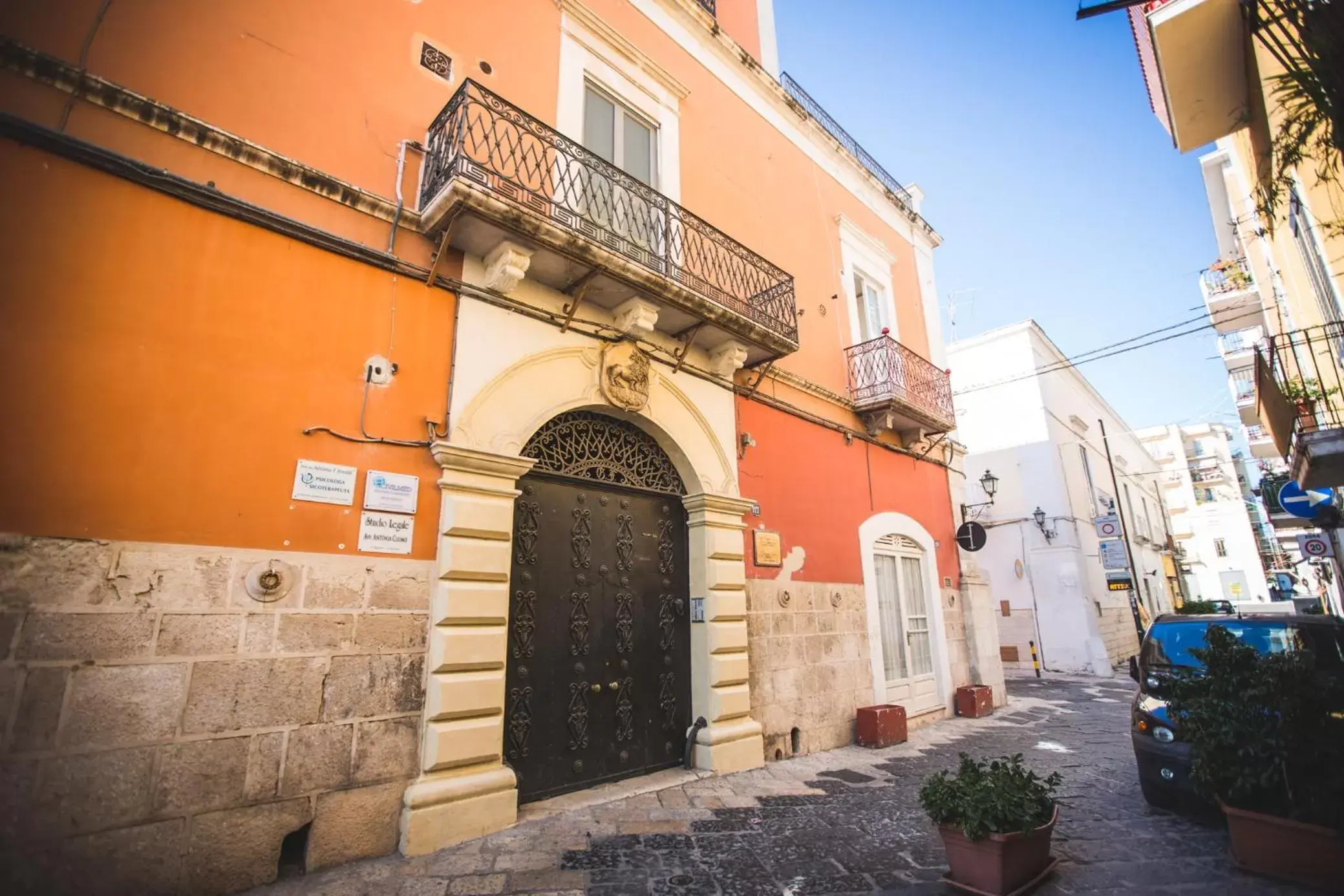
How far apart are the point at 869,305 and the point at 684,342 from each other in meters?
5.05

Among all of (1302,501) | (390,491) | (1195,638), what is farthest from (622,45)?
(1302,501)

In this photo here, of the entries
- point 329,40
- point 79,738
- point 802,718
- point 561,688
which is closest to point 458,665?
point 561,688

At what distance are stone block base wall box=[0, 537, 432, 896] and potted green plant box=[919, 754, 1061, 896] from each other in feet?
Result: 10.7

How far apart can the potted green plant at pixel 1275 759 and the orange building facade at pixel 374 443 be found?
11.7 ft

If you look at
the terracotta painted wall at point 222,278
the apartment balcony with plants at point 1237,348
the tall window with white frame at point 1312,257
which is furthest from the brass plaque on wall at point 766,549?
the apartment balcony with plants at point 1237,348

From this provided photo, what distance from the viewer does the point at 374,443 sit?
420 cm

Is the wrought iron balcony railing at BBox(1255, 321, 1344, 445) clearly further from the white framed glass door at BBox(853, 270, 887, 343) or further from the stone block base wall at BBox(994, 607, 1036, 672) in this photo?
A: the stone block base wall at BBox(994, 607, 1036, 672)

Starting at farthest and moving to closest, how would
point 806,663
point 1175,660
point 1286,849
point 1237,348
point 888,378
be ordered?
point 1237,348
point 888,378
point 806,663
point 1175,660
point 1286,849

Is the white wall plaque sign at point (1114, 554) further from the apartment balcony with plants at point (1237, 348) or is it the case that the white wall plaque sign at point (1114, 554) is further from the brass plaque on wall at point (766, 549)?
the brass plaque on wall at point (766, 549)

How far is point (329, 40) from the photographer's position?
15.2 feet

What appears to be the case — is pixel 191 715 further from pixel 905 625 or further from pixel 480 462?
pixel 905 625

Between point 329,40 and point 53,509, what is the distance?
375cm

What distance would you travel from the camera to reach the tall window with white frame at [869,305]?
1002 cm

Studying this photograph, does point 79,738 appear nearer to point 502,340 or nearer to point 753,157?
point 502,340
